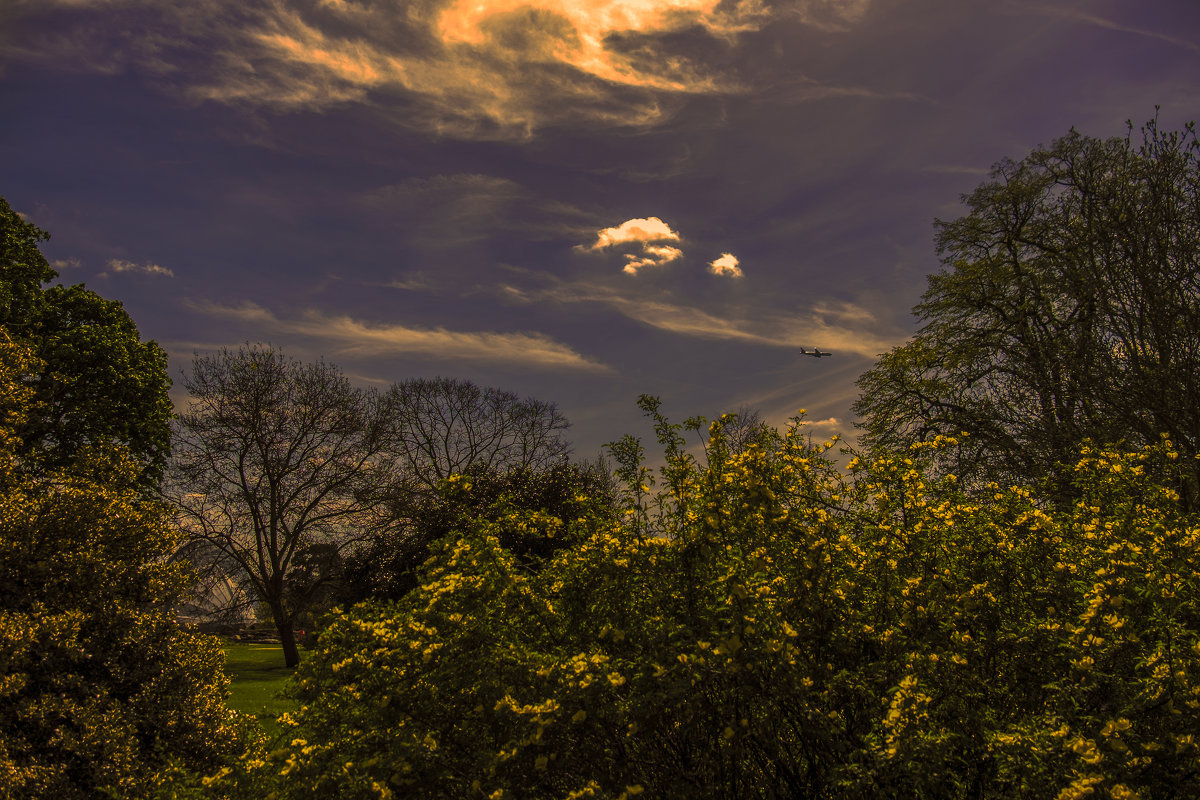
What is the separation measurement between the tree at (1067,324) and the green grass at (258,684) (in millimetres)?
14779

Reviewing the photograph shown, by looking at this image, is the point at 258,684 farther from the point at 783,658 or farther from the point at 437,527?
the point at 783,658

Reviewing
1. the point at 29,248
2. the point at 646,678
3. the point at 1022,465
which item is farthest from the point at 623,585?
the point at 29,248

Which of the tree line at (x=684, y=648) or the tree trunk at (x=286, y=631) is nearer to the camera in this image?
the tree line at (x=684, y=648)

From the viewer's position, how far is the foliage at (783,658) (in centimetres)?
391

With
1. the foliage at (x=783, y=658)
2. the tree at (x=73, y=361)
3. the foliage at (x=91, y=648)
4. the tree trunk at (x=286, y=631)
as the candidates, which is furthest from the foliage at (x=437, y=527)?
the foliage at (x=783, y=658)

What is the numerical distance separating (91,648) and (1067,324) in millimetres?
20020

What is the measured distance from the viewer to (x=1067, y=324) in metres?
16.2

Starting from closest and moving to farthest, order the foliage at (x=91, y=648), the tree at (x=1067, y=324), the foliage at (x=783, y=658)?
1. the foliage at (x=783, y=658)
2. the foliage at (x=91, y=648)
3. the tree at (x=1067, y=324)

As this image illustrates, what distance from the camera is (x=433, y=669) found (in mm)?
4688

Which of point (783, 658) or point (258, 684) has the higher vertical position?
point (783, 658)

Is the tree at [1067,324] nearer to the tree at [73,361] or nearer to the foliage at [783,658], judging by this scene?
the foliage at [783,658]

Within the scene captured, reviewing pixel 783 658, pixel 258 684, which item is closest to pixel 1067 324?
pixel 783 658

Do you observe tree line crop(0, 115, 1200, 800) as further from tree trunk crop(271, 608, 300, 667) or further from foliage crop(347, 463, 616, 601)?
Result: tree trunk crop(271, 608, 300, 667)

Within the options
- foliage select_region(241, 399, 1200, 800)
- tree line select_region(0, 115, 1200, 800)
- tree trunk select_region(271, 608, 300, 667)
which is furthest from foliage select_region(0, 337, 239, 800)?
tree trunk select_region(271, 608, 300, 667)
